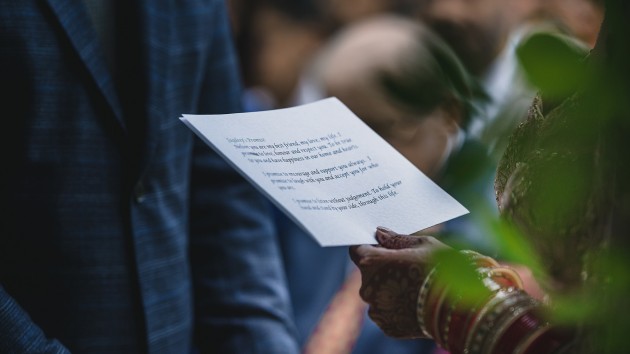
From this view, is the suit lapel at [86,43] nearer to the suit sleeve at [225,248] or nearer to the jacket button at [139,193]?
the jacket button at [139,193]

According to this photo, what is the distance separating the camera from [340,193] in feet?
2.41

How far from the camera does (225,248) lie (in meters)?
1.30

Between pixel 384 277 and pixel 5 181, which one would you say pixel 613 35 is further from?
pixel 5 181

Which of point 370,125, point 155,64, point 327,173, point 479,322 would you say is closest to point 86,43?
point 155,64

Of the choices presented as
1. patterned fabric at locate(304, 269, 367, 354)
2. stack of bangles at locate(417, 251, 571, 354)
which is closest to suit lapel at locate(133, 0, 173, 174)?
stack of bangles at locate(417, 251, 571, 354)

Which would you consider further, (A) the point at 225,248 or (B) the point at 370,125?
(B) the point at 370,125

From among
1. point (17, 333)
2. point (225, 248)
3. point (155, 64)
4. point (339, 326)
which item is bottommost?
point (339, 326)

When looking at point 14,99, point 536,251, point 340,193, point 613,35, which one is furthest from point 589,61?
point 14,99

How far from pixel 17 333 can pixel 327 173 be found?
0.39 meters

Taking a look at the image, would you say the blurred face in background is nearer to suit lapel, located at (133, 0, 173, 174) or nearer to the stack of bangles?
suit lapel, located at (133, 0, 173, 174)

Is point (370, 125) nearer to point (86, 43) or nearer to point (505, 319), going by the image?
point (86, 43)

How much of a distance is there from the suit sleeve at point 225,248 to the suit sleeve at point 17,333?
0.37 m

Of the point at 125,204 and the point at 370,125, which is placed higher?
the point at 125,204

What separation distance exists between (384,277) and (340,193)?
8 centimetres
